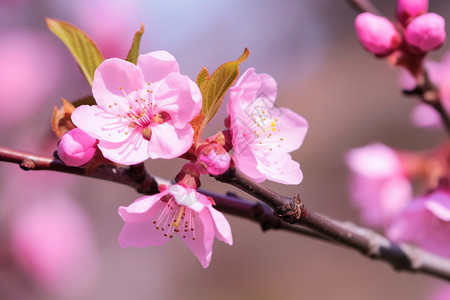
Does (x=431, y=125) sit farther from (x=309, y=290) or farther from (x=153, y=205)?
(x=309, y=290)

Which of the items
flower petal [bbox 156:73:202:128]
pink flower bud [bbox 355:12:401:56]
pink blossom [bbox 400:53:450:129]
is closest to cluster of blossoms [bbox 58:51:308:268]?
flower petal [bbox 156:73:202:128]

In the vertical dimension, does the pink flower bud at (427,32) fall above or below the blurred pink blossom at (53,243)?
above

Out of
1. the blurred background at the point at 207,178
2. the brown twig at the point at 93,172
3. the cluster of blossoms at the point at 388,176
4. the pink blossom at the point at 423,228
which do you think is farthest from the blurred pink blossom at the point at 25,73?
the pink blossom at the point at 423,228

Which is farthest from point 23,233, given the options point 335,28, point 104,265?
point 335,28

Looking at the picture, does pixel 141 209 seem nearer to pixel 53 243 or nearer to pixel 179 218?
pixel 179 218

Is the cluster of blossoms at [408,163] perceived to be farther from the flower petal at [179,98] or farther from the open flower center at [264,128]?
the flower petal at [179,98]

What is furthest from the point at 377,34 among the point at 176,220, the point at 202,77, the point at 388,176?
the point at 388,176

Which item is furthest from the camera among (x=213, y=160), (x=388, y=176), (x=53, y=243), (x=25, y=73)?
(x=25, y=73)
